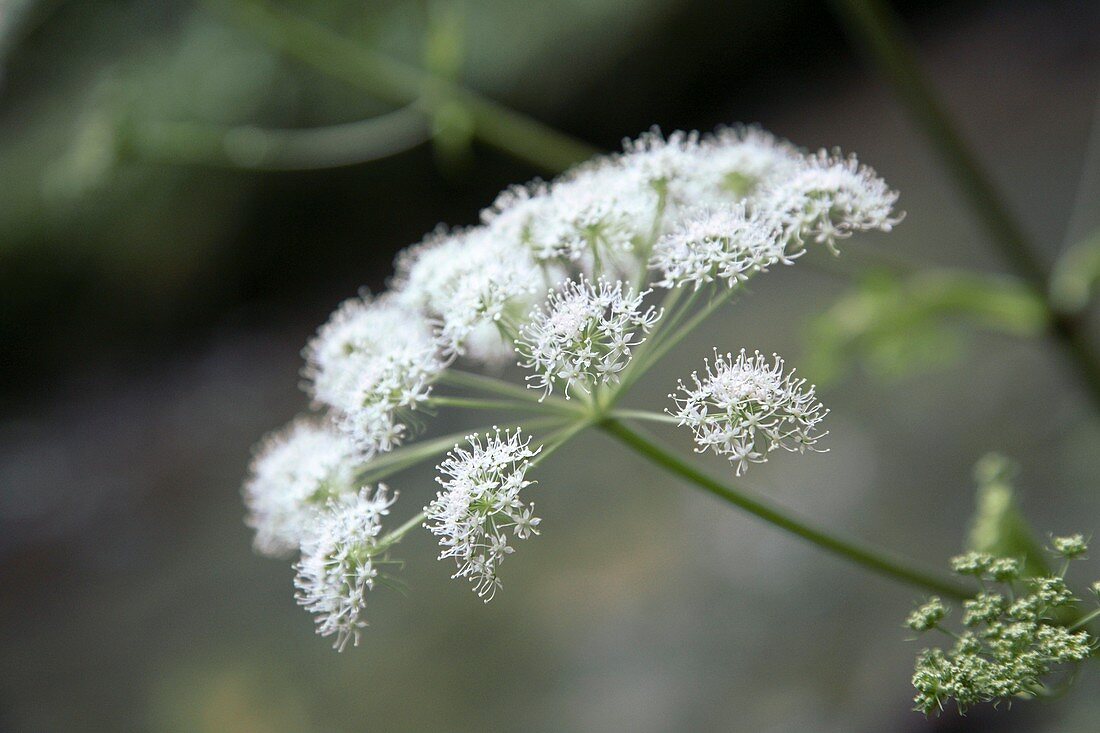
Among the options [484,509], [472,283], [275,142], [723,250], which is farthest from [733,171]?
[275,142]

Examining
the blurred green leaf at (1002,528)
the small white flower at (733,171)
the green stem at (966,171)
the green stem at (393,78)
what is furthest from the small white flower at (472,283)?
the green stem at (966,171)

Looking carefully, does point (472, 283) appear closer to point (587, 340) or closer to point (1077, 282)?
point (587, 340)

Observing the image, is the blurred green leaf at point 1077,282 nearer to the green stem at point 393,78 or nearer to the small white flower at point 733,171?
the small white flower at point 733,171

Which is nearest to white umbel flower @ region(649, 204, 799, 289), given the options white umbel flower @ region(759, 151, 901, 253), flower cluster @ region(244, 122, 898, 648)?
flower cluster @ region(244, 122, 898, 648)

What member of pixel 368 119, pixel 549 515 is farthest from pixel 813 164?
pixel 368 119

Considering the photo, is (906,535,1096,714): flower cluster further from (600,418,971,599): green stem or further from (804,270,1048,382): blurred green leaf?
(804,270,1048,382): blurred green leaf
